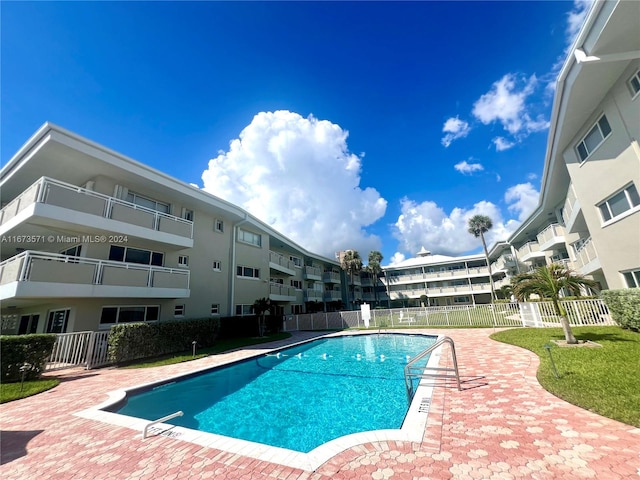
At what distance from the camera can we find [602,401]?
4.81 m

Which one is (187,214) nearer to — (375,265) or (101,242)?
(101,242)

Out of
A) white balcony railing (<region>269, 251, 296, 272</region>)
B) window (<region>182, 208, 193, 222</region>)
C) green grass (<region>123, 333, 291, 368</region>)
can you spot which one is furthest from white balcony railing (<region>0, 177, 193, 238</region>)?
white balcony railing (<region>269, 251, 296, 272</region>)

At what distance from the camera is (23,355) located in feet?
30.7

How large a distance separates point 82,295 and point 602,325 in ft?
81.8

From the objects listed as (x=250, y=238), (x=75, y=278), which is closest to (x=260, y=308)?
(x=250, y=238)

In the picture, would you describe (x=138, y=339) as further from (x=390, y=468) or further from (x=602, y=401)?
(x=602, y=401)

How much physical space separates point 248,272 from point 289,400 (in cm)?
1704

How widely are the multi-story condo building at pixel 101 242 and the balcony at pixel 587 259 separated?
2387cm

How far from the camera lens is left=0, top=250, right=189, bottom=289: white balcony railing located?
33.5 feet

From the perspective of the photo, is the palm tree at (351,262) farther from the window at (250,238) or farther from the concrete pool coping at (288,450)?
the concrete pool coping at (288,450)

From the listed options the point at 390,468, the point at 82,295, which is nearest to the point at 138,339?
the point at 82,295

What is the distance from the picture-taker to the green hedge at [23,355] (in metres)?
9.09

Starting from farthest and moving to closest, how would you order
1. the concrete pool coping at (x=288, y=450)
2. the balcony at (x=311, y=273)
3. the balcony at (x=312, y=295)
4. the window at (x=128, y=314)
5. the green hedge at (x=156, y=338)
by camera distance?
1. the balcony at (x=311, y=273)
2. the balcony at (x=312, y=295)
3. the window at (x=128, y=314)
4. the green hedge at (x=156, y=338)
5. the concrete pool coping at (x=288, y=450)

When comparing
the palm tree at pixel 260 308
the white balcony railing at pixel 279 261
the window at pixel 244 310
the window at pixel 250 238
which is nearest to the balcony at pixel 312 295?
the white balcony railing at pixel 279 261
